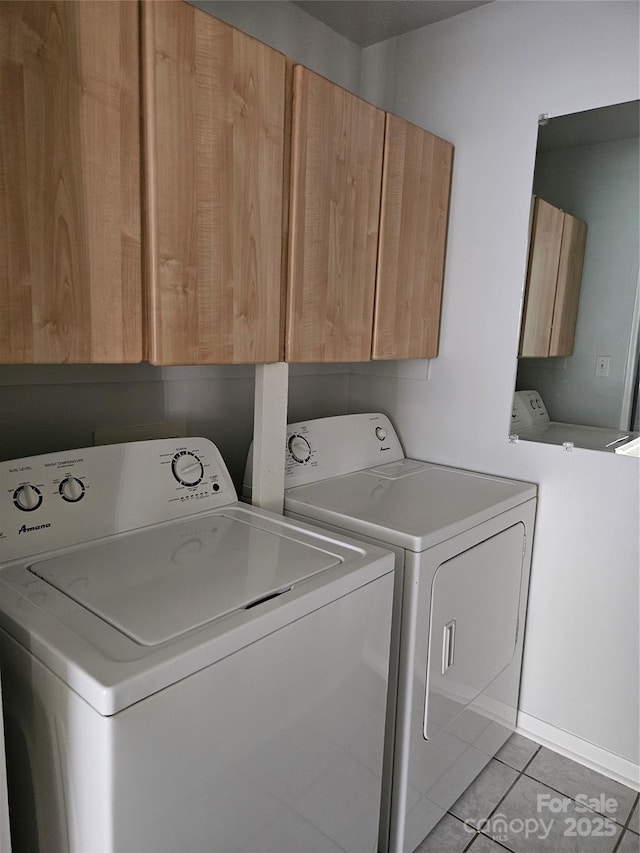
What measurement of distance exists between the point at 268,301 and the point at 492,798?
1683mm

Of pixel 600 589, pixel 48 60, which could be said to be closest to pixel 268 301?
pixel 48 60

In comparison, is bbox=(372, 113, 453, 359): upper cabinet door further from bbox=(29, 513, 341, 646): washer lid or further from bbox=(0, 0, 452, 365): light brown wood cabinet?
bbox=(29, 513, 341, 646): washer lid

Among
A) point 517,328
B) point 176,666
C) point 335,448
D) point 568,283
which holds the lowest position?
point 176,666

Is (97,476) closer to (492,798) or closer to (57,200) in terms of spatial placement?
(57,200)

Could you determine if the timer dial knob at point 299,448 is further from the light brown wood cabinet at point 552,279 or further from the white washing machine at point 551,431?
the light brown wood cabinet at point 552,279

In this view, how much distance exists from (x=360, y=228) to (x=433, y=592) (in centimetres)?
105

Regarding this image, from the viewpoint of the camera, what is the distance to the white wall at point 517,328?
6.23 ft

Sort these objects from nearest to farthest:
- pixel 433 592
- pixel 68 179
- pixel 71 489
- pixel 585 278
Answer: pixel 68 179 < pixel 71 489 < pixel 433 592 < pixel 585 278

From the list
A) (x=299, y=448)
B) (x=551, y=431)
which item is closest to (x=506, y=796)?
(x=551, y=431)

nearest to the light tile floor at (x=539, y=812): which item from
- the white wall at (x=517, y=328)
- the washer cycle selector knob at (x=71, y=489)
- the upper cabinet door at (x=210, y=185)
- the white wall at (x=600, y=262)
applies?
the white wall at (x=517, y=328)

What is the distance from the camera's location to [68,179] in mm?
1123

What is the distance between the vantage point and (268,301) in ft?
5.01

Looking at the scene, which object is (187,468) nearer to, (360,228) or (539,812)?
(360,228)

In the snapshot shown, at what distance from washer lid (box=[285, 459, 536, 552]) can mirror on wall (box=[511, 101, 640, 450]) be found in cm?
29
